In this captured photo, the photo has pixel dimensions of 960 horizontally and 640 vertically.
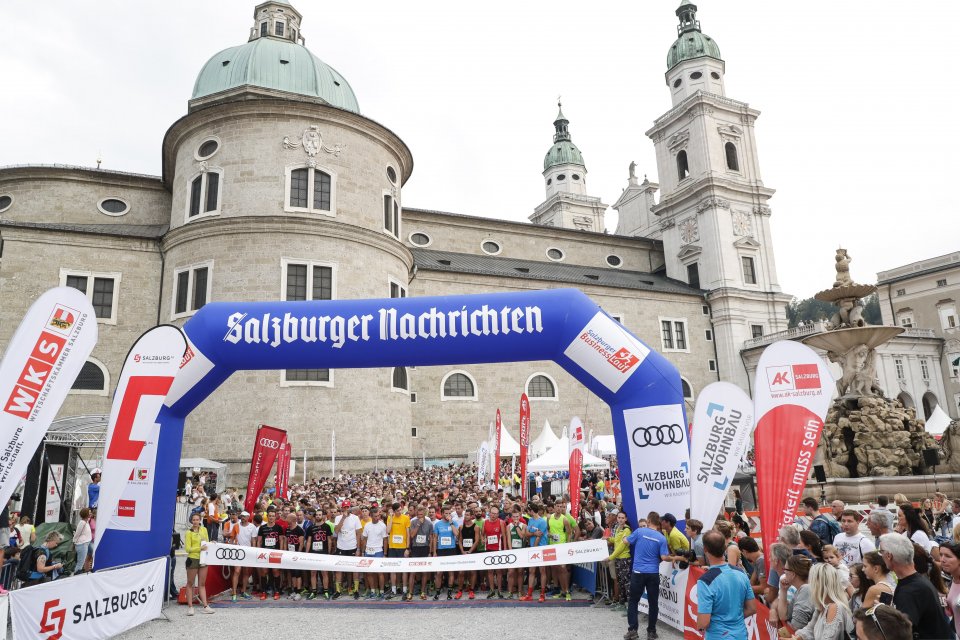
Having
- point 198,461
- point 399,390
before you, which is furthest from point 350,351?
point 399,390

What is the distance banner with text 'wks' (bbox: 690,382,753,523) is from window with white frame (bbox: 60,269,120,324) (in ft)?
91.6

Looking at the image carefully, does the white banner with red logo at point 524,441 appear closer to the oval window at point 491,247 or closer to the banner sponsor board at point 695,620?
the banner sponsor board at point 695,620

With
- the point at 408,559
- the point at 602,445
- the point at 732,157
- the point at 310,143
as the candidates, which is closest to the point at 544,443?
the point at 602,445

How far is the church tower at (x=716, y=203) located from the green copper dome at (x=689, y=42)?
0.30 ft

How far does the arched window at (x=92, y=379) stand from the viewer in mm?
26797

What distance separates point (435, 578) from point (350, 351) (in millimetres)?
4285

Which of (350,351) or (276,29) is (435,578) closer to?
(350,351)

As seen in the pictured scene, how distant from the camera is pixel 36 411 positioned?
672 cm

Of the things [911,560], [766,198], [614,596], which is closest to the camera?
[911,560]

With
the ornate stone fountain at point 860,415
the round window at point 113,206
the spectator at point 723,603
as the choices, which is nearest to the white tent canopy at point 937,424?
the ornate stone fountain at point 860,415

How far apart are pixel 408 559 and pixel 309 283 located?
19.2m

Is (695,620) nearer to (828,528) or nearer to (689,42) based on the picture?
(828,528)

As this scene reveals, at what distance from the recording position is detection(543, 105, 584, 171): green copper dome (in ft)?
236

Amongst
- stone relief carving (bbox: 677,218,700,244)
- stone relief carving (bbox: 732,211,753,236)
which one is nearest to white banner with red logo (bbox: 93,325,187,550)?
stone relief carving (bbox: 677,218,700,244)
